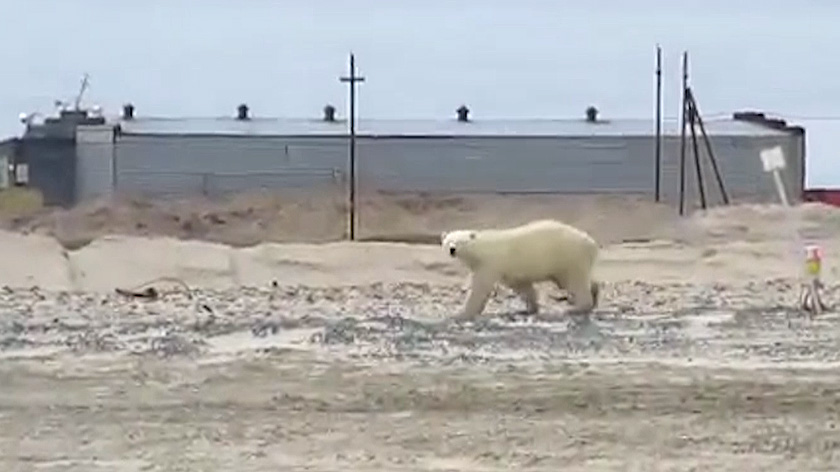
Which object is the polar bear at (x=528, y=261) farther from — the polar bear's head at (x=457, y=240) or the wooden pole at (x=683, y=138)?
the wooden pole at (x=683, y=138)

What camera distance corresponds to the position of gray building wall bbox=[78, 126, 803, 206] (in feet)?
158

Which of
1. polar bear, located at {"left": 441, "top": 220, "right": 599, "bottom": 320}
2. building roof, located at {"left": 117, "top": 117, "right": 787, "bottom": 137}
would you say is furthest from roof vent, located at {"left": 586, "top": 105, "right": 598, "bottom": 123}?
polar bear, located at {"left": 441, "top": 220, "right": 599, "bottom": 320}

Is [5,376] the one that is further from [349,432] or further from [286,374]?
[349,432]

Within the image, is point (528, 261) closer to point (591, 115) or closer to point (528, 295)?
point (528, 295)

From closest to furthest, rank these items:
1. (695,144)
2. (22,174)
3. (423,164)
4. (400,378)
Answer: (400,378)
(695,144)
(423,164)
(22,174)

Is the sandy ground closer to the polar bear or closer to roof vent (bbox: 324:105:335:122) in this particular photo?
the polar bear

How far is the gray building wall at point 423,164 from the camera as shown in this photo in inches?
1895

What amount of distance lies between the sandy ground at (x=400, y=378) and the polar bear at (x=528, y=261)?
40 cm

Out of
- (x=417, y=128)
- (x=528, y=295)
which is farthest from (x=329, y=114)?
(x=528, y=295)

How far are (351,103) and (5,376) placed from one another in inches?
902

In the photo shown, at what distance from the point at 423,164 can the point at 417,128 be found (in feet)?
8.52

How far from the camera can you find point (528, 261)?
843 inches

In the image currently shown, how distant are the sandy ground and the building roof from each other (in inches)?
800

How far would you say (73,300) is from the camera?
82.6ft
